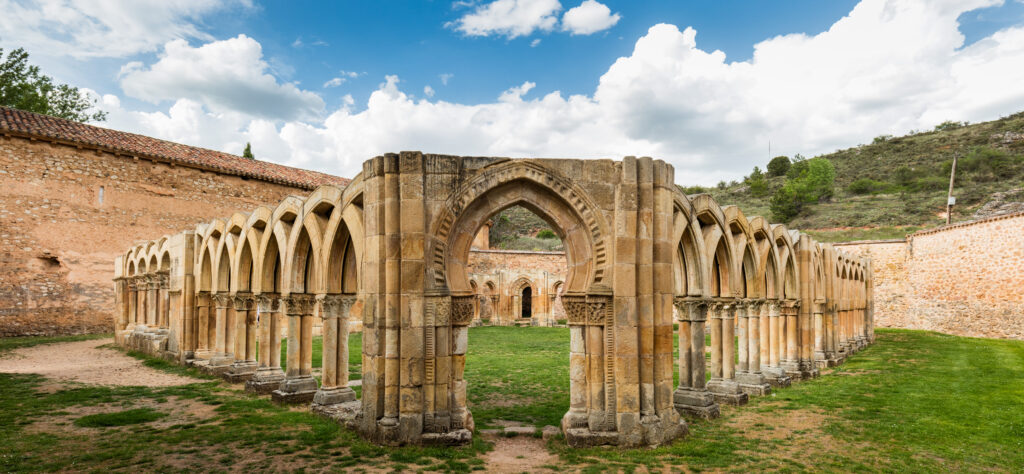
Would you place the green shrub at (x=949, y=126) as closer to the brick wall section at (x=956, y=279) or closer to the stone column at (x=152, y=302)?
the brick wall section at (x=956, y=279)

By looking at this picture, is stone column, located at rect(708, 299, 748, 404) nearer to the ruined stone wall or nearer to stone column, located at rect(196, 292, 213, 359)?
stone column, located at rect(196, 292, 213, 359)

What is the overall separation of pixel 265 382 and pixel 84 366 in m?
7.82

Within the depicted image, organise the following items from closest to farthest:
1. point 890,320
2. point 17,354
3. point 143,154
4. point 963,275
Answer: point 17,354
point 143,154
point 963,275
point 890,320

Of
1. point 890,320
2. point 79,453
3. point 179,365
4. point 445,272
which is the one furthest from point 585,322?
point 890,320

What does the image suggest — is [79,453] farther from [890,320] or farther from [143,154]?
[890,320]

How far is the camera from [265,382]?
11.0 meters

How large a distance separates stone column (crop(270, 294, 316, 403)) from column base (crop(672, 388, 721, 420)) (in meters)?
6.83

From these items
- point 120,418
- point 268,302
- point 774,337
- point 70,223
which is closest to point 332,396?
point 268,302

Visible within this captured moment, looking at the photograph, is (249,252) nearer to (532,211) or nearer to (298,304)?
(298,304)

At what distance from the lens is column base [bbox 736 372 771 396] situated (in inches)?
449

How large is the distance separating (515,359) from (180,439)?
10.8 metres

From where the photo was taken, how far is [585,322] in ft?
24.6

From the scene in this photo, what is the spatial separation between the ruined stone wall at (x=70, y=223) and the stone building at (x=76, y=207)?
35 millimetres

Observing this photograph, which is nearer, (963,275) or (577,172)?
(577,172)
